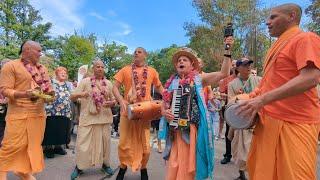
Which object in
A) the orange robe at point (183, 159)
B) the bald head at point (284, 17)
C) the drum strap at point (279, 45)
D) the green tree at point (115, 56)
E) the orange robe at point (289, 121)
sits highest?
the green tree at point (115, 56)

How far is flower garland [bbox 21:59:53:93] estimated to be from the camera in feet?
21.5

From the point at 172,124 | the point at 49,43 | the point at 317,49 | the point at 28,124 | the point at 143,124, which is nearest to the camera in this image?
the point at 317,49

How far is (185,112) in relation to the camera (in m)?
5.46

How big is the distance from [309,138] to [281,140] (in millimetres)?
249

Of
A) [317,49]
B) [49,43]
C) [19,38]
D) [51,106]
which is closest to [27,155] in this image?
[51,106]

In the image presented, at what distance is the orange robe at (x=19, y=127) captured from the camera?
6.36 metres

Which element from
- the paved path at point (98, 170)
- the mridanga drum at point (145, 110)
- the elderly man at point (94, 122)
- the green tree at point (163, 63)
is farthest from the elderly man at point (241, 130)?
the green tree at point (163, 63)

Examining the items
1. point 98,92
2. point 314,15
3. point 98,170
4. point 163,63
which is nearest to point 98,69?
point 98,92

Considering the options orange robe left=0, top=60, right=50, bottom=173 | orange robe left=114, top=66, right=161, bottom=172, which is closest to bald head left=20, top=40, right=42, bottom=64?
orange robe left=0, top=60, right=50, bottom=173

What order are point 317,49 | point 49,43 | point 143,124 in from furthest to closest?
point 49,43 → point 143,124 → point 317,49

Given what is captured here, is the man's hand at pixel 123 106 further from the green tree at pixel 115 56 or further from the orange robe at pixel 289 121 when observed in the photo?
the green tree at pixel 115 56

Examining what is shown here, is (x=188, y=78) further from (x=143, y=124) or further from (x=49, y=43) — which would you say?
(x=49, y=43)

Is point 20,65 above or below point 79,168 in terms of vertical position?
above

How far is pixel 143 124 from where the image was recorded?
729 centimetres
